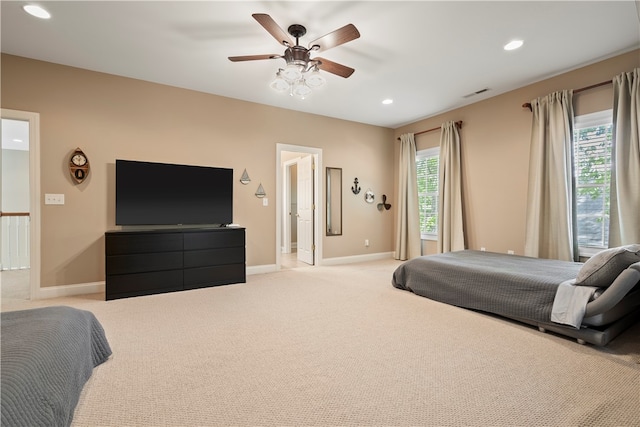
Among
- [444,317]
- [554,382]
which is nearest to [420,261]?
[444,317]

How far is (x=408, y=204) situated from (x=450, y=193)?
95 centimetres

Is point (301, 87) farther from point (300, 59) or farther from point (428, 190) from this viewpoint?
point (428, 190)

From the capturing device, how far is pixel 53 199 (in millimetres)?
3566

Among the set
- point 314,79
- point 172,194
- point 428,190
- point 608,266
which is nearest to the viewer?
point 608,266

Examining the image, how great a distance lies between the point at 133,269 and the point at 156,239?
1.41 ft

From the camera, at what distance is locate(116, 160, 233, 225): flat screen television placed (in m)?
3.79

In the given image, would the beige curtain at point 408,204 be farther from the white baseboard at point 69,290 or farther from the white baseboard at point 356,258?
the white baseboard at point 69,290

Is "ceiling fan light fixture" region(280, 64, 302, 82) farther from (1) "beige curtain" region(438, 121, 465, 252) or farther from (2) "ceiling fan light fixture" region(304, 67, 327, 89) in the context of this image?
(1) "beige curtain" region(438, 121, 465, 252)

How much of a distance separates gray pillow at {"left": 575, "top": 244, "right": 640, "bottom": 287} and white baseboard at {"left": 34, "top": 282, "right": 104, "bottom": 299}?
5214 mm

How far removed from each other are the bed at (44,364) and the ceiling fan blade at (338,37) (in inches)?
107

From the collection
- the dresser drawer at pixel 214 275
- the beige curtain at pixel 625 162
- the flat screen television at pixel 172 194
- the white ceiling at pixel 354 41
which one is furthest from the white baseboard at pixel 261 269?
the beige curtain at pixel 625 162

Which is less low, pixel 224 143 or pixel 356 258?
pixel 224 143

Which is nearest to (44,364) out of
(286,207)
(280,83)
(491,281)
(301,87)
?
(280,83)

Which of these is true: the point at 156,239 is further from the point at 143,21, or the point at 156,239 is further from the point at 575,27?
the point at 575,27
